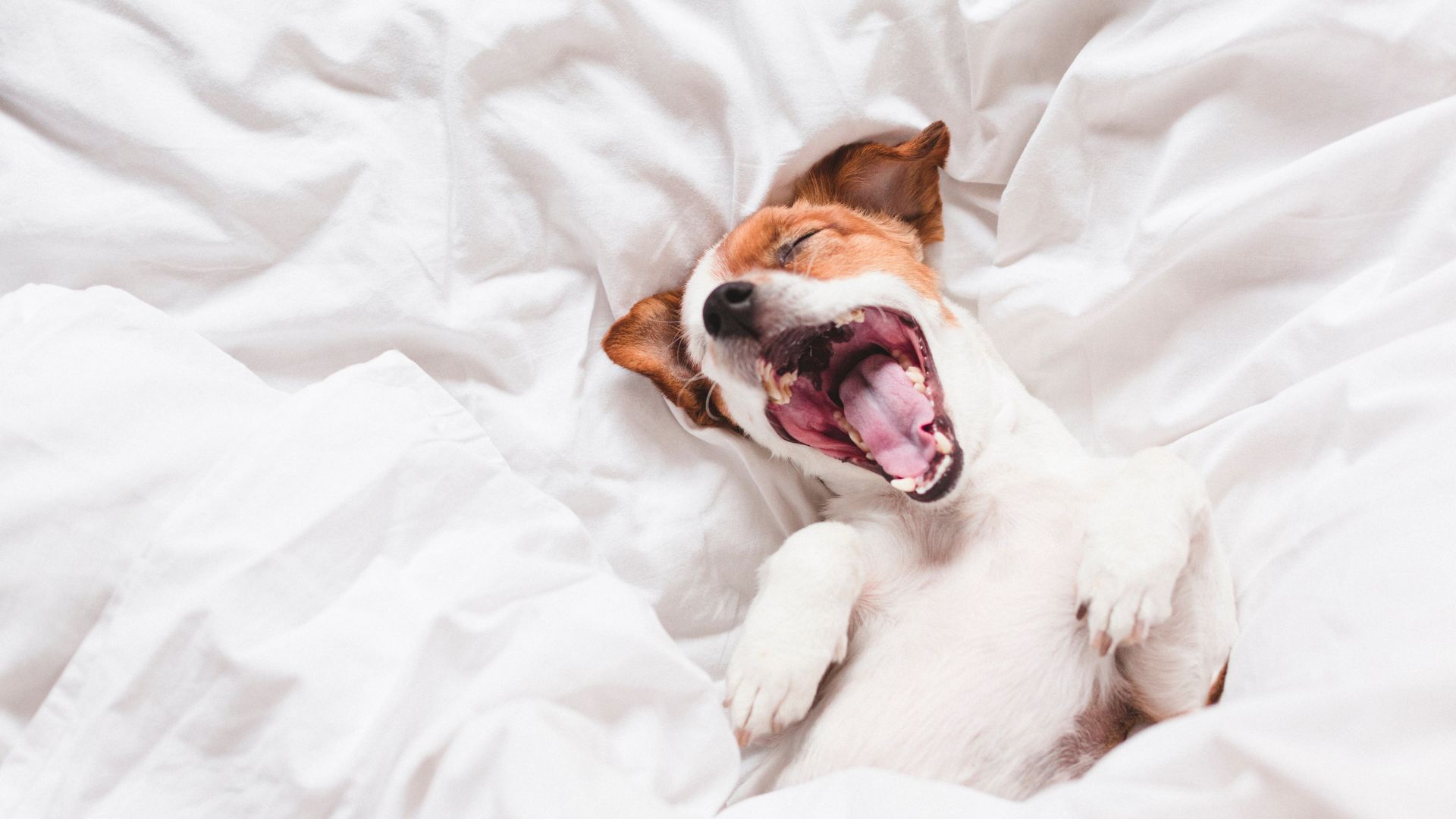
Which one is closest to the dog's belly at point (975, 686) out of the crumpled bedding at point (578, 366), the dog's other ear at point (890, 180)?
the crumpled bedding at point (578, 366)

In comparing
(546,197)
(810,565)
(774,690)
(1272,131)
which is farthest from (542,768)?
(1272,131)

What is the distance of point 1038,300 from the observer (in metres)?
1.69

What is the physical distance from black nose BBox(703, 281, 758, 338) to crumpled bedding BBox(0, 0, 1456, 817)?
0.27m

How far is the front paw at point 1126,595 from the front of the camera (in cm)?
120

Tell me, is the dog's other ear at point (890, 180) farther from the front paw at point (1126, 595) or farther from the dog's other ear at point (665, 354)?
the front paw at point (1126, 595)

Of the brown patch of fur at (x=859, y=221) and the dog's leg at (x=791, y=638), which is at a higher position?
the brown patch of fur at (x=859, y=221)

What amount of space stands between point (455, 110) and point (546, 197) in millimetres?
213

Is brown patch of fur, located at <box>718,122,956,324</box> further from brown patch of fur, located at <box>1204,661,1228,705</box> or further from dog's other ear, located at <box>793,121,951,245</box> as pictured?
brown patch of fur, located at <box>1204,661,1228,705</box>

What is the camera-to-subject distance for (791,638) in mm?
1301

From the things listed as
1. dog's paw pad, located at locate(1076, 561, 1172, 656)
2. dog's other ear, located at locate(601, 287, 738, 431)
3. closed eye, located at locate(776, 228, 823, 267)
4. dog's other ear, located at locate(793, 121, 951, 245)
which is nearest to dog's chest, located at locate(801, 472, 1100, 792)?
dog's paw pad, located at locate(1076, 561, 1172, 656)

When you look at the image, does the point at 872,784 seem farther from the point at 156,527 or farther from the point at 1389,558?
the point at 156,527

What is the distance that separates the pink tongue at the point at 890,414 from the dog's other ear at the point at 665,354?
276mm

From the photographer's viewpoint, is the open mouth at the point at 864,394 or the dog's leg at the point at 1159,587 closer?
the dog's leg at the point at 1159,587

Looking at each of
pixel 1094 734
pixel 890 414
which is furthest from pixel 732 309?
pixel 1094 734
